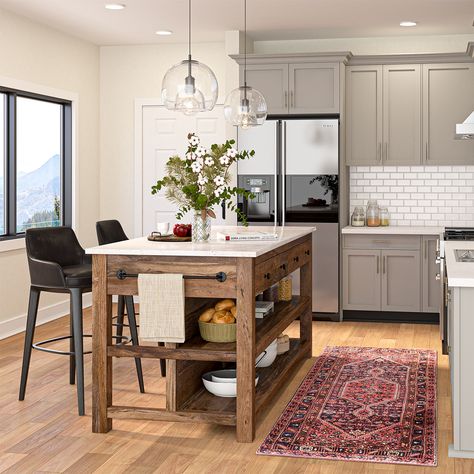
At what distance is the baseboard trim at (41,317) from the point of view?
6.83 meters

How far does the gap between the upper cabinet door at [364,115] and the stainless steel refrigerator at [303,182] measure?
0.34 metres

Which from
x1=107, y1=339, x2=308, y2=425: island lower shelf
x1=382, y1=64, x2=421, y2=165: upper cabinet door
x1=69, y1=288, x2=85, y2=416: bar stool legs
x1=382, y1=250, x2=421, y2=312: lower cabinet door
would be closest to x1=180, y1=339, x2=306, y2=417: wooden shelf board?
x1=107, y1=339, x2=308, y2=425: island lower shelf

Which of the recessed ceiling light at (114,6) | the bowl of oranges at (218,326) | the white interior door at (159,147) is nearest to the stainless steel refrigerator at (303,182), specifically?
the white interior door at (159,147)

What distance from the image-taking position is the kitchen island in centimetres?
401

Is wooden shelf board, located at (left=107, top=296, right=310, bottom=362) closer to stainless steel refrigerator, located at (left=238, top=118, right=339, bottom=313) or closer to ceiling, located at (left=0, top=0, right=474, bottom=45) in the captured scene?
stainless steel refrigerator, located at (left=238, top=118, right=339, bottom=313)

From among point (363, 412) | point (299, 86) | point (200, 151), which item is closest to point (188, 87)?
point (200, 151)

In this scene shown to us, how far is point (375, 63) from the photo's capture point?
7637mm

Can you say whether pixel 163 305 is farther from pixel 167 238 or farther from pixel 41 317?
pixel 41 317

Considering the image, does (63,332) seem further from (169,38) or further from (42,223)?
(169,38)

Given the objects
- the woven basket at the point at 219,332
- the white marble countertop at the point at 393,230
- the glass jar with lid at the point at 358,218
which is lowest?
the woven basket at the point at 219,332

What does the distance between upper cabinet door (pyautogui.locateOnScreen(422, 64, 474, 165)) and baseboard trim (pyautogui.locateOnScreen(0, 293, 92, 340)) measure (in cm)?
367

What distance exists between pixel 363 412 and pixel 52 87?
178 inches

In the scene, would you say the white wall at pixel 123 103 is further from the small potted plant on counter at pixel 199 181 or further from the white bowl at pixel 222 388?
the white bowl at pixel 222 388

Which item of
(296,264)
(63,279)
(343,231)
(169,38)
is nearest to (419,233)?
(343,231)
